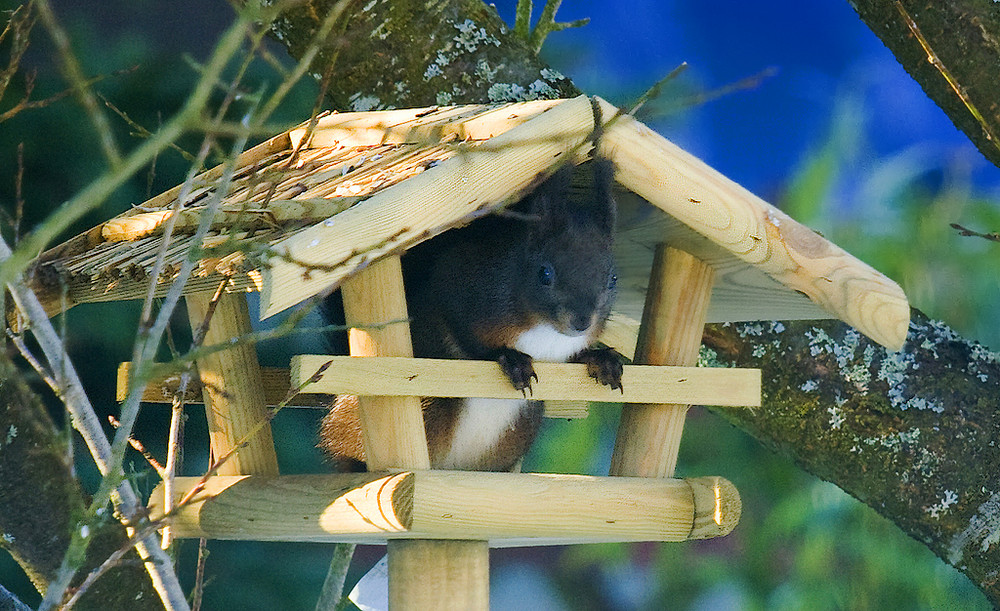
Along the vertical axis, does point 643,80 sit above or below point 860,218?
above

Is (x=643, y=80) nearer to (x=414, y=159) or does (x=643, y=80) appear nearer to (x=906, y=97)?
(x=906, y=97)

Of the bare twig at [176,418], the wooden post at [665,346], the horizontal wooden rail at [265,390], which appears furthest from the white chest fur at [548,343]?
the bare twig at [176,418]

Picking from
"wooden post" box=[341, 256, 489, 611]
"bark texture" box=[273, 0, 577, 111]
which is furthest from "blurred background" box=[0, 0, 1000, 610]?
"wooden post" box=[341, 256, 489, 611]

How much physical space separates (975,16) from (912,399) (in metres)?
0.64

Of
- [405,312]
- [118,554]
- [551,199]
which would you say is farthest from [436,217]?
[118,554]

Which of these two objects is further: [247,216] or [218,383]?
[218,383]

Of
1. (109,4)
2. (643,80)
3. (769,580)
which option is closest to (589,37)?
(643,80)

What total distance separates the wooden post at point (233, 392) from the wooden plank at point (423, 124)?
0.29 meters

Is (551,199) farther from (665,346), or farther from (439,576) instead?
(439,576)

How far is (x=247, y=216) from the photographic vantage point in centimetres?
114

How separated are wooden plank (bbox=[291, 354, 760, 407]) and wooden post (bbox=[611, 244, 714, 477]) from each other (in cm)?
7

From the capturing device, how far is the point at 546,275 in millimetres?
1408

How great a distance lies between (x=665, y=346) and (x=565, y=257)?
0.22 metres

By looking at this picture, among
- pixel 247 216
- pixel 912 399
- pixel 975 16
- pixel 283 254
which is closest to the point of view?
pixel 283 254
